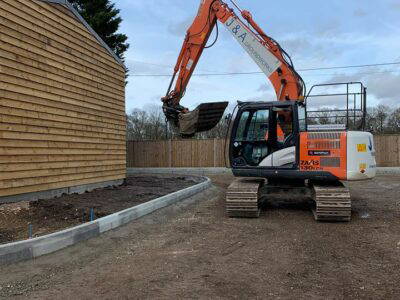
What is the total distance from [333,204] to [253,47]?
5135 mm

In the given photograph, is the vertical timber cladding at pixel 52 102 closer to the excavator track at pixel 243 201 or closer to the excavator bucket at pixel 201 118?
the excavator bucket at pixel 201 118

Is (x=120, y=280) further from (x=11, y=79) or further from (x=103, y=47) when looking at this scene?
(x=103, y=47)

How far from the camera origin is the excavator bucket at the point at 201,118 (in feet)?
41.0

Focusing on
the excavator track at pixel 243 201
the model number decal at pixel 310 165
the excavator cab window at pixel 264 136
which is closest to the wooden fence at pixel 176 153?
the excavator cab window at pixel 264 136

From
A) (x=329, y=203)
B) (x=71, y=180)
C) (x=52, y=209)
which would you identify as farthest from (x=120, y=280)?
(x=71, y=180)

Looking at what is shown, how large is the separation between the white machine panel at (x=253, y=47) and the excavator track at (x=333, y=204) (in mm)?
4039

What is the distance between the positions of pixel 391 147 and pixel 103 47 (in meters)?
17.1

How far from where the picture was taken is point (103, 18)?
75.4 ft

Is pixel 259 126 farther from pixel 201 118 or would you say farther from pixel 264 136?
pixel 201 118

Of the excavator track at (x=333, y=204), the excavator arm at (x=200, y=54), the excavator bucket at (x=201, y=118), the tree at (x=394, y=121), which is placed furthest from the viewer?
the tree at (x=394, y=121)

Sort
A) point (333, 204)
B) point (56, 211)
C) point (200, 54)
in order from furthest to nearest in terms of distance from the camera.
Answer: point (200, 54)
point (333, 204)
point (56, 211)

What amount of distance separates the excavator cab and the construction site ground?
1310 millimetres

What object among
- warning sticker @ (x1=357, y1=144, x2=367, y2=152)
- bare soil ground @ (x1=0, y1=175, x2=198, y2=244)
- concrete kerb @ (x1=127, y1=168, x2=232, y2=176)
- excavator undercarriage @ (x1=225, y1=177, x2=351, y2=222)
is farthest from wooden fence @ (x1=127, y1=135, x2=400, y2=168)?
warning sticker @ (x1=357, y1=144, x2=367, y2=152)

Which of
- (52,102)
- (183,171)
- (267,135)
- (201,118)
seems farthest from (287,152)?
(183,171)
